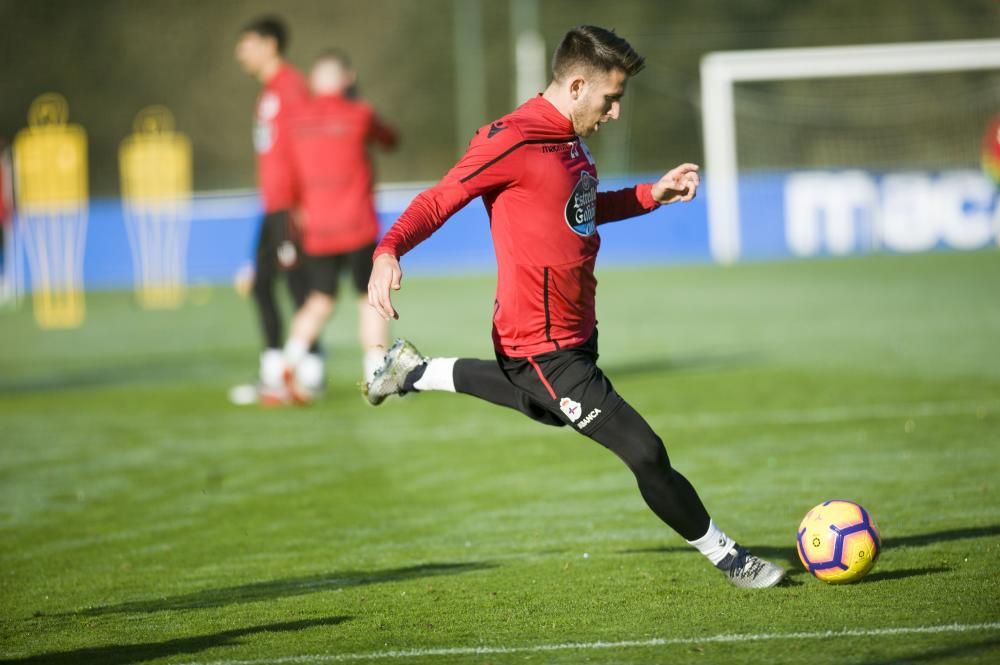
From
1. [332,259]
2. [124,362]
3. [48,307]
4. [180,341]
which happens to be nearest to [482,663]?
[332,259]

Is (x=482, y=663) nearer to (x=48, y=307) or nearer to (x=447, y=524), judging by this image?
(x=447, y=524)

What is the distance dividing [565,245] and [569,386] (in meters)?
0.53

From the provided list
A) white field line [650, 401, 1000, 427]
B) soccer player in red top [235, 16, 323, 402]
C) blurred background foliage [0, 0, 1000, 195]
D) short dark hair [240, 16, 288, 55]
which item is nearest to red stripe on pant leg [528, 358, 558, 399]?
white field line [650, 401, 1000, 427]

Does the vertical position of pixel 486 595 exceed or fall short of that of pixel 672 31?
it falls short

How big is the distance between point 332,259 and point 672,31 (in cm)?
3006

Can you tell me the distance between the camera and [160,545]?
264 inches

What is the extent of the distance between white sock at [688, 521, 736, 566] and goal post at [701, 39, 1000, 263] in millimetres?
19364

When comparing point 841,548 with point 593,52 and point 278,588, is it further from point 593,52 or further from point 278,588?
point 278,588

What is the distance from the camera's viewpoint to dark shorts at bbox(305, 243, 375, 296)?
36.0 feet

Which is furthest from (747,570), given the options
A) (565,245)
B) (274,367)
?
(274,367)

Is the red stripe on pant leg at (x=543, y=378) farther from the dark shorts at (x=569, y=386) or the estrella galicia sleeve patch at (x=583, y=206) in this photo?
the estrella galicia sleeve patch at (x=583, y=206)

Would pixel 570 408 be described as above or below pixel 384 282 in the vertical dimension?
below

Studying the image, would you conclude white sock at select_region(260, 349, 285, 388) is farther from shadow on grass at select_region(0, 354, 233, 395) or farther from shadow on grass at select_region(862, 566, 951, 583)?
shadow on grass at select_region(862, 566, 951, 583)

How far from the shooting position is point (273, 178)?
11.3 metres
